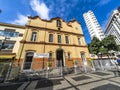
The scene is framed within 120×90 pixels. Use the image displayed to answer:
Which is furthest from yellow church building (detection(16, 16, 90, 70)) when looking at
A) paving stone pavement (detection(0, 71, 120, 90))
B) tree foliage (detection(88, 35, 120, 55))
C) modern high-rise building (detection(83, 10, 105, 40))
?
modern high-rise building (detection(83, 10, 105, 40))

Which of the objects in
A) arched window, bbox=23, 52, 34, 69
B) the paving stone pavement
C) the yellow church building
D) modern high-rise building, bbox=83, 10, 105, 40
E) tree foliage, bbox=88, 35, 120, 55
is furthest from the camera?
modern high-rise building, bbox=83, 10, 105, 40

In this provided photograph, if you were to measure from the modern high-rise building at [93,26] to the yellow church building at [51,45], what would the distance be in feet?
191

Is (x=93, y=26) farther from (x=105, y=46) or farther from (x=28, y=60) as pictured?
(x=28, y=60)

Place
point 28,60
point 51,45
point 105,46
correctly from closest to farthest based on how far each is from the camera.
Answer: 1. point 28,60
2. point 51,45
3. point 105,46

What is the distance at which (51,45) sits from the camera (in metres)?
14.2

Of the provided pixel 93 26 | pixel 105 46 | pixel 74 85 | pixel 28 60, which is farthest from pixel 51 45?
pixel 93 26

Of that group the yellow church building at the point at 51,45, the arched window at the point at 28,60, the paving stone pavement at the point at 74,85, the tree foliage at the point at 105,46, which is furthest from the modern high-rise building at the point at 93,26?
the paving stone pavement at the point at 74,85

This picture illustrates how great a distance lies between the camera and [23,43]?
39.5 ft

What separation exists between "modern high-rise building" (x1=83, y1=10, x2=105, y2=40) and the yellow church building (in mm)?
58207

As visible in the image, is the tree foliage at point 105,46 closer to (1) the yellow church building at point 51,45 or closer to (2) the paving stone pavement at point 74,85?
(1) the yellow church building at point 51,45

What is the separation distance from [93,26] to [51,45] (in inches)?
2859

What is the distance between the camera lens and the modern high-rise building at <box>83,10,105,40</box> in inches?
2665

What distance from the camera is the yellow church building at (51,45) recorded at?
11.9 m

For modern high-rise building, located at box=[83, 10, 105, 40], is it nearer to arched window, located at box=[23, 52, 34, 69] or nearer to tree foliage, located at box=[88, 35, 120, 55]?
tree foliage, located at box=[88, 35, 120, 55]
